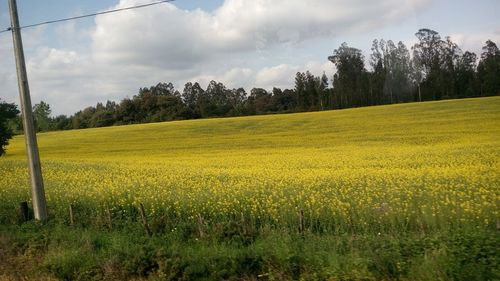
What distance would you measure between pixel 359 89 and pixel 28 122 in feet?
274

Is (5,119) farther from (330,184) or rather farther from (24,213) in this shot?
(330,184)

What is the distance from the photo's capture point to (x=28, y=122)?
37.3 feet

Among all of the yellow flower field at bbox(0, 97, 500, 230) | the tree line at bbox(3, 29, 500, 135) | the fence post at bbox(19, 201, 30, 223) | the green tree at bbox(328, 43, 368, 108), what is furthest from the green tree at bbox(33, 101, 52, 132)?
the fence post at bbox(19, 201, 30, 223)

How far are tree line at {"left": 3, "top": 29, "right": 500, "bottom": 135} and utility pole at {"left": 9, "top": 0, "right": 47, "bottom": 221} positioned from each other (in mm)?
66184

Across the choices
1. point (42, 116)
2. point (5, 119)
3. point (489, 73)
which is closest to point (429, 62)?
point (489, 73)

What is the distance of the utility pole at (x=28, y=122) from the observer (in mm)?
11336

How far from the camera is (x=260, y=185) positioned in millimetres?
13570

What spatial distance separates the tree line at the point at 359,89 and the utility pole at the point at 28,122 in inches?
2606

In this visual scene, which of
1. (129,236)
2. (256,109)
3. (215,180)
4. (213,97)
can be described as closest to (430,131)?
(215,180)

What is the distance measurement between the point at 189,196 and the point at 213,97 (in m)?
108

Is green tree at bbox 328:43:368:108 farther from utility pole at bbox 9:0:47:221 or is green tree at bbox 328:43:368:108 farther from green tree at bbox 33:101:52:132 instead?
utility pole at bbox 9:0:47:221

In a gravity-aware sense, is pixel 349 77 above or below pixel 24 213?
above

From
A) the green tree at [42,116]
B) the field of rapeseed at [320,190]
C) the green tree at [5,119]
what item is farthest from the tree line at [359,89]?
the field of rapeseed at [320,190]

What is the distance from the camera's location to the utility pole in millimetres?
11336
